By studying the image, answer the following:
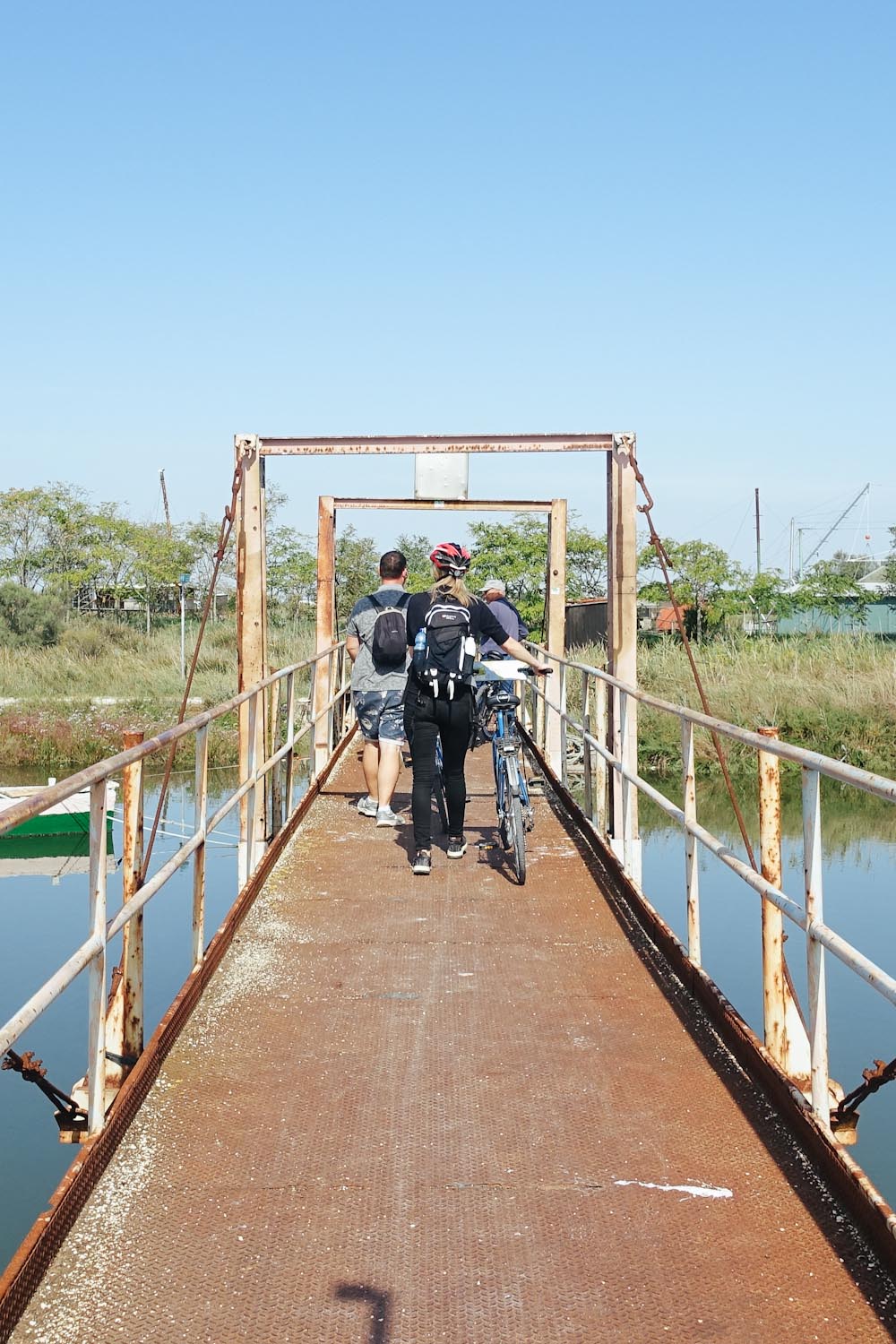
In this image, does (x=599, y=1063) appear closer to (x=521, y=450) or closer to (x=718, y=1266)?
(x=718, y=1266)

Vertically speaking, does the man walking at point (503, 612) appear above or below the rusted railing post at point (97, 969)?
above

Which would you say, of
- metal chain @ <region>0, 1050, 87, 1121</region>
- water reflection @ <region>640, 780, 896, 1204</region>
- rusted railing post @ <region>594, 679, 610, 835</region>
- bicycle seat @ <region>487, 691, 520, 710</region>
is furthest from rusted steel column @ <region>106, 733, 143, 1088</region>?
water reflection @ <region>640, 780, 896, 1204</region>

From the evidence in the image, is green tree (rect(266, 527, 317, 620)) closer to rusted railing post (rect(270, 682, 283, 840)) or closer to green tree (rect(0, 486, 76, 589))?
green tree (rect(0, 486, 76, 589))

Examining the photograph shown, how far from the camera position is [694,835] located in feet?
17.7

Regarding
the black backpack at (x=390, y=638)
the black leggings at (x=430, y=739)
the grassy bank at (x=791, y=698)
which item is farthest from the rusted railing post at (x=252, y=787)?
the grassy bank at (x=791, y=698)

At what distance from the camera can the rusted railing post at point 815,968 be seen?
3.78 m

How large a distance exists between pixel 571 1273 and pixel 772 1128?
3.62 feet

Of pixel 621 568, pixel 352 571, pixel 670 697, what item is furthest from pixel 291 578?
pixel 621 568

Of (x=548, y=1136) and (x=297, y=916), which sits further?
(x=297, y=916)

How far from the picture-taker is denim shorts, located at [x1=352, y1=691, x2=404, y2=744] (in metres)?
8.79

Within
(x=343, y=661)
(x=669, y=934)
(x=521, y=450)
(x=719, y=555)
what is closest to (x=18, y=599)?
(x=719, y=555)

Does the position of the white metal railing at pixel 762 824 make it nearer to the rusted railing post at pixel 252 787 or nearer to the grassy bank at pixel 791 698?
the rusted railing post at pixel 252 787

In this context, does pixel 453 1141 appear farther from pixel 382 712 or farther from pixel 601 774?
pixel 601 774

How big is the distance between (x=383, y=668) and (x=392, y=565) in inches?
31.0
